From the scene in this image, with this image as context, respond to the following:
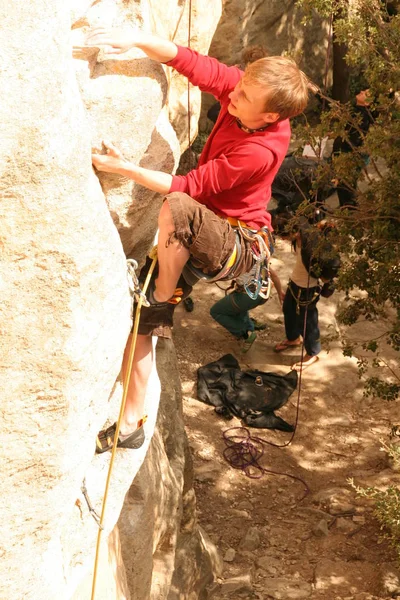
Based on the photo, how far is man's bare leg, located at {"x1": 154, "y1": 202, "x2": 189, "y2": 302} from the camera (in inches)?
146

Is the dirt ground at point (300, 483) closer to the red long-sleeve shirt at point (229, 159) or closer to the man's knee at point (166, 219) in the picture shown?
the red long-sleeve shirt at point (229, 159)

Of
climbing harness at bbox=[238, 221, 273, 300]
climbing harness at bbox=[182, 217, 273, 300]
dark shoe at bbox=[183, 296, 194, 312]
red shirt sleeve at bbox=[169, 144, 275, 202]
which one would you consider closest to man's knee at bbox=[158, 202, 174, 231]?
red shirt sleeve at bbox=[169, 144, 275, 202]

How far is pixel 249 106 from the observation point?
3754mm

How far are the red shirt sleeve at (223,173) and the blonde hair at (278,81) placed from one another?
238 millimetres

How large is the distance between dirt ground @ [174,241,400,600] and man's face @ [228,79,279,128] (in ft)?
12.9

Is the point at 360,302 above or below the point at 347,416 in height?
above

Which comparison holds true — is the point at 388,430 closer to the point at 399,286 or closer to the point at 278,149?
the point at 399,286

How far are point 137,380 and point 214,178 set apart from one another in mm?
1152

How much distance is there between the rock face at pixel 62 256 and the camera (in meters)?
2.66

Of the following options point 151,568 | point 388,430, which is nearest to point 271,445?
point 388,430

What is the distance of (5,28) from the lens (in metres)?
Result: 2.48

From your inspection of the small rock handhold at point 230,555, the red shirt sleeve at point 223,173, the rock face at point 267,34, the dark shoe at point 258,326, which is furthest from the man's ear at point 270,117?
the rock face at point 267,34

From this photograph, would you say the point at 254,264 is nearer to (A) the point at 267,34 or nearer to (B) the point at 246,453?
(B) the point at 246,453

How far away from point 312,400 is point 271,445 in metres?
0.82
